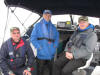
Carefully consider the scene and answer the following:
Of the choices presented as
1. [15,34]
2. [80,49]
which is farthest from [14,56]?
[80,49]

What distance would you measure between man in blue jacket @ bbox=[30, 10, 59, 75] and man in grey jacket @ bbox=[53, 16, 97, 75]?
1.42 ft

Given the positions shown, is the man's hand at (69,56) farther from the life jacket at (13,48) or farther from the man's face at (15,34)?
the man's face at (15,34)

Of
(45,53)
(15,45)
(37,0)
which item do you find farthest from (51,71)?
(37,0)

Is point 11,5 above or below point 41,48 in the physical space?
above

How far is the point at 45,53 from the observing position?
11.9 ft

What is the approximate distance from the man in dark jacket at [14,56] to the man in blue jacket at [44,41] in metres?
0.36

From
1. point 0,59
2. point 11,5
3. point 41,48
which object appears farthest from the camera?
point 11,5

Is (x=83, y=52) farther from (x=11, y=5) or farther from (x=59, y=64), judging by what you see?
(x=11, y=5)

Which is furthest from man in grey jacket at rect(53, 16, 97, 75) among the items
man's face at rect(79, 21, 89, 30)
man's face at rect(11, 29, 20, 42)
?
man's face at rect(11, 29, 20, 42)

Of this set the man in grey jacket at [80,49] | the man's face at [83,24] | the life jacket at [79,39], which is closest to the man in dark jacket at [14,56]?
the man in grey jacket at [80,49]

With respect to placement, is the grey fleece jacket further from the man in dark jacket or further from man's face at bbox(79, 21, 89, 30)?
the man in dark jacket

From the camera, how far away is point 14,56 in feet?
10.7

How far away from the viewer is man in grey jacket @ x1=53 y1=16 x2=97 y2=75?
Result: 9.93ft

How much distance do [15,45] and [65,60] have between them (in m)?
0.98
